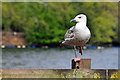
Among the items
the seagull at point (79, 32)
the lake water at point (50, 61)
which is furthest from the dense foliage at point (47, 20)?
the seagull at point (79, 32)

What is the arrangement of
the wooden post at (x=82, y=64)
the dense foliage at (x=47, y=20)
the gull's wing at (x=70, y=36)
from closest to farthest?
the wooden post at (x=82, y=64), the gull's wing at (x=70, y=36), the dense foliage at (x=47, y=20)

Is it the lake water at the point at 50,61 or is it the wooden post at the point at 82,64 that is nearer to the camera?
the wooden post at the point at 82,64

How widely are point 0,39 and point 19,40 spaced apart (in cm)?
301

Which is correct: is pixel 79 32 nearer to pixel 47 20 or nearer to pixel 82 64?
pixel 82 64

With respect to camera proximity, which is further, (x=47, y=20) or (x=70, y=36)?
(x=47, y=20)

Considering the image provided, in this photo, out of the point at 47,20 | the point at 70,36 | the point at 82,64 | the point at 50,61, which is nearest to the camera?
the point at 82,64

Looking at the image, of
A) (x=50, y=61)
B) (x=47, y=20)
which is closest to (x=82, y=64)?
(x=50, y=61)

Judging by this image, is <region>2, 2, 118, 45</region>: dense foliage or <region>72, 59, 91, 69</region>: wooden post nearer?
<region>72, 59, 91, 69</region>: wooden post

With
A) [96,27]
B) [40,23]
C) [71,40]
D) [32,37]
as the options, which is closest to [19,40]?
[32,37]

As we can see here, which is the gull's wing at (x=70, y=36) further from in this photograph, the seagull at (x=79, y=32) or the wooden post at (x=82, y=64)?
the wooden post at (x=82, y=64)

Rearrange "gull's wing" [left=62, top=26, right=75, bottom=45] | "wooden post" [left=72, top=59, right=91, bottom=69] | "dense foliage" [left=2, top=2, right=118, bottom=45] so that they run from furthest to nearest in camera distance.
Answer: "dense foliage" [left=2, top=2, right=118, bottom=45] → "gull's wing" [left=62, top=26, right=75, bottom=45] → "wooden post" [left=72, top=59, right=91, bottom=69]

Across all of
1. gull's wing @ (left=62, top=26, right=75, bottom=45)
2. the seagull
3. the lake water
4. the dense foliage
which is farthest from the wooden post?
the dense foliage

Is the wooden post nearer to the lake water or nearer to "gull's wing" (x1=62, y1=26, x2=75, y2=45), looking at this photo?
"gull's wing" (x1=62, y1=26, x2=75, y2=45)

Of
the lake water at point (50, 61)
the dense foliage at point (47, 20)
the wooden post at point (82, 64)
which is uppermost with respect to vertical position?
the dense foliage at point (47, 20)
